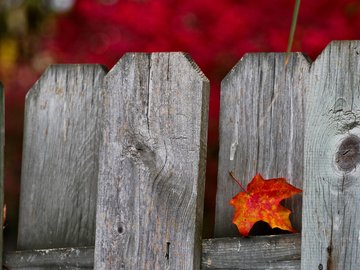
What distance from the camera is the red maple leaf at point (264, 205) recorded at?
183 cm

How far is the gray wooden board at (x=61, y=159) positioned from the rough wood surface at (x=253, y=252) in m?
0.39

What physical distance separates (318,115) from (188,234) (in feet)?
1.45

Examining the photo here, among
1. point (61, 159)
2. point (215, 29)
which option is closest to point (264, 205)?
point (61, 159)

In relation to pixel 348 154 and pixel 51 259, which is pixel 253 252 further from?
pixel 51 259

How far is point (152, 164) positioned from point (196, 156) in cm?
13

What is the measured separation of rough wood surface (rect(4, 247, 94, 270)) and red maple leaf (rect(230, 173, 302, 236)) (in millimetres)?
441

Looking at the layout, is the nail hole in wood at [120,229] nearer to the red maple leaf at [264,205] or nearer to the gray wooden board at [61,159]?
the gray wooden board at [61,159]

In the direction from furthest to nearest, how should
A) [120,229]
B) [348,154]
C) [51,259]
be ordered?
[51,259], [120,229], [348,154]

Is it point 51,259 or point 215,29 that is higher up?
point 215,29

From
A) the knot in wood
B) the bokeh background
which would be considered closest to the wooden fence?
the knot in wood

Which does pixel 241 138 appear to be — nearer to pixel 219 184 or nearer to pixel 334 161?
pixel 219 184

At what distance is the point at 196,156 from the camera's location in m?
1.88

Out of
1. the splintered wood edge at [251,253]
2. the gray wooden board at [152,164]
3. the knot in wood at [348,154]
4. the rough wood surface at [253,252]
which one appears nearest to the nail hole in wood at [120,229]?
the gray wooden board at [152,164]

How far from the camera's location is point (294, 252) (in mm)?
1808
